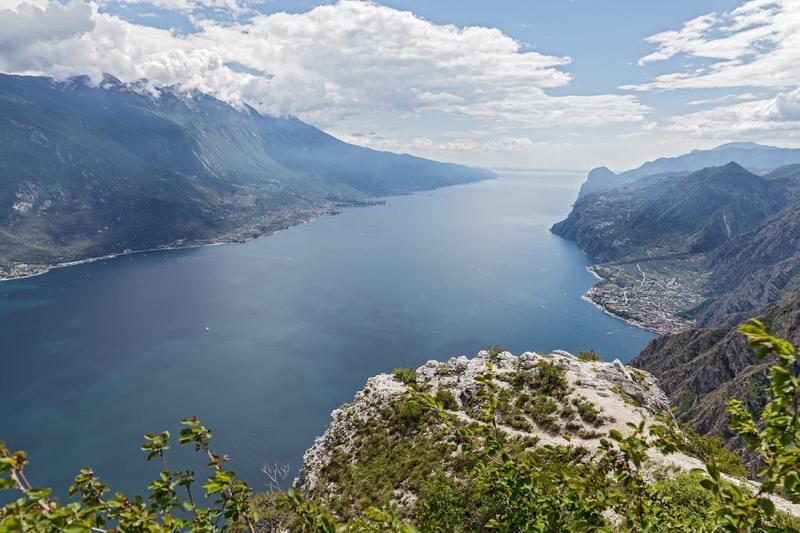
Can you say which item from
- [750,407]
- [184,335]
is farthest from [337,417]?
[184,335]

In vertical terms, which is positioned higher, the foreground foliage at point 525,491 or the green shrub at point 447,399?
the foreground foliage at point 525,491

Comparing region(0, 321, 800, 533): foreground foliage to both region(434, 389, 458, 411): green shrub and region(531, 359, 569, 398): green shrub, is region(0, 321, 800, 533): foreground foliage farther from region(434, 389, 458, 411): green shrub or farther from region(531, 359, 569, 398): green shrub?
region(434, 389, 458, 411): green shrub

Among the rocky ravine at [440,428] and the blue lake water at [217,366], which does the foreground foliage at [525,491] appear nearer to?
the rocky ravine at [440,428]

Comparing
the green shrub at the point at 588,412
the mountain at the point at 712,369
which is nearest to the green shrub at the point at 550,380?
the green shrub at the point at 588,412

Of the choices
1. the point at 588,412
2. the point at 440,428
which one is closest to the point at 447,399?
the point at 440,428

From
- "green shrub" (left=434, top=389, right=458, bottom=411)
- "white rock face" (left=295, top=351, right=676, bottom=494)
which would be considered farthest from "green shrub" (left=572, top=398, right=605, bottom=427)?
"green shrub" (left=434, top=389, right=458, bottom=411)

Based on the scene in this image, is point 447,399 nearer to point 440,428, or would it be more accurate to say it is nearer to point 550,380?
point 550,380
